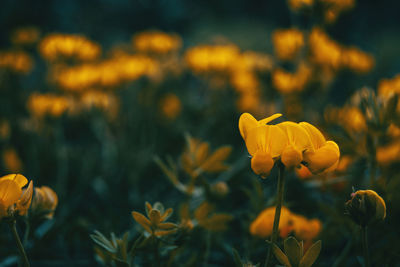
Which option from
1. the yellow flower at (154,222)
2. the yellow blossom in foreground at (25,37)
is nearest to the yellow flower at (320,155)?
the yellow flower at (154,222)

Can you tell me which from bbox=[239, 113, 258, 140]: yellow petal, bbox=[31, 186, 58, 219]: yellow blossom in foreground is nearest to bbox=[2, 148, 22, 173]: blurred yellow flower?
bbox=[31, 186, 58, 219]: yellow blossom in foreground

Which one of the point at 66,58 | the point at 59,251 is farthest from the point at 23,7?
the point at 59,251

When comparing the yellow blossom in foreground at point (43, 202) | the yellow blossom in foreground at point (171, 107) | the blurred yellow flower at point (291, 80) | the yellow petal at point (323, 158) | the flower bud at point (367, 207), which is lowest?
the yellow blossom in foreground at point (171, 107)

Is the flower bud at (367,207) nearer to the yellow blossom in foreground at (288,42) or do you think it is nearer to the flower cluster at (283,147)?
the flower cluster at (283,147)

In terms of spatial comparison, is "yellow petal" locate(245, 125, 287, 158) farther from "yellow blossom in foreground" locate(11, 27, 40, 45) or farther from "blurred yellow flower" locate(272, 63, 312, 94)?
"yellow blossom in foreground" locate(11, 27, 40, 45)

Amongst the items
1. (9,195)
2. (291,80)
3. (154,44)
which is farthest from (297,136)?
(154,44)

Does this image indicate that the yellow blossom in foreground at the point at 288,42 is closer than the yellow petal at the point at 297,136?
No

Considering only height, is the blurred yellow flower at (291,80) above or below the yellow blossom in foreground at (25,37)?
below

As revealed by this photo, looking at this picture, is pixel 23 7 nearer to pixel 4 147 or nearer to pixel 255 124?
pixel 4 147
